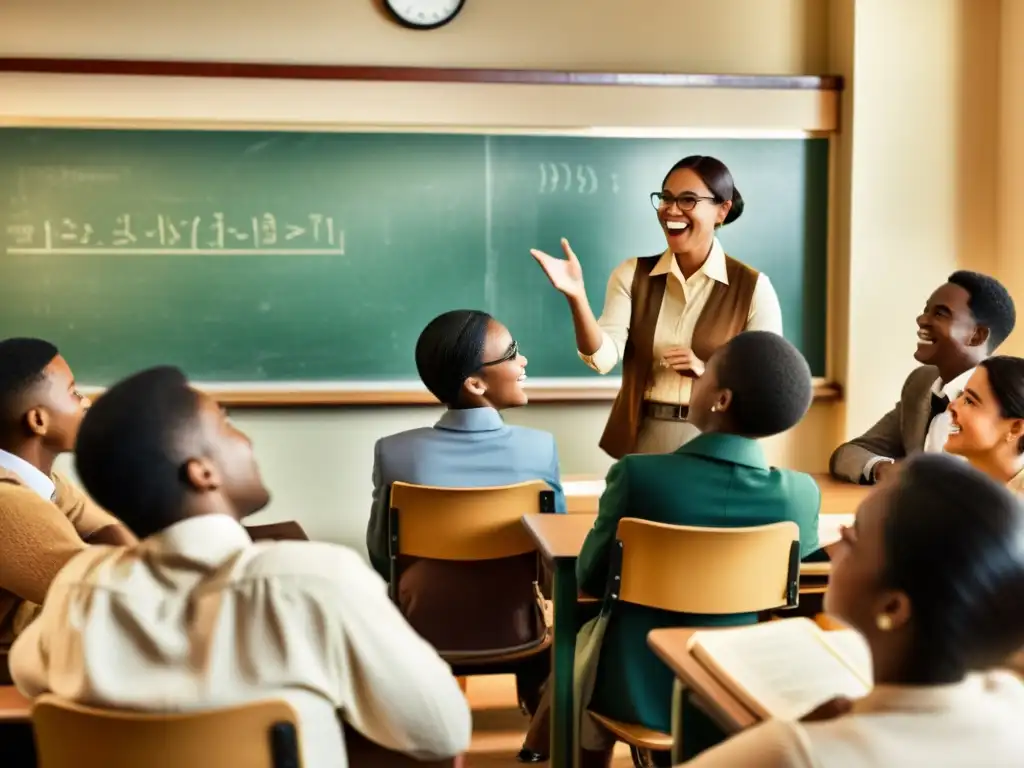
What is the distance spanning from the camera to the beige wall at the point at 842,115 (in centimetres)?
400

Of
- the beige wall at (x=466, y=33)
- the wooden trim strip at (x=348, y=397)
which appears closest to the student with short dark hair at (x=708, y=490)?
the wooden trim strip at (x=348, y=397)

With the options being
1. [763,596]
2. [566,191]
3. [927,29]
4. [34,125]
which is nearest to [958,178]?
[927,29]

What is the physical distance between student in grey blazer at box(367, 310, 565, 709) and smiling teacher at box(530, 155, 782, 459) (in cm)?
44

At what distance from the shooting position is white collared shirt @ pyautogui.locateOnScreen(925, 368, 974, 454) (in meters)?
2.74

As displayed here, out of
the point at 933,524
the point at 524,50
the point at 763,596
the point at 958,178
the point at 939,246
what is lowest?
the point at 763,596

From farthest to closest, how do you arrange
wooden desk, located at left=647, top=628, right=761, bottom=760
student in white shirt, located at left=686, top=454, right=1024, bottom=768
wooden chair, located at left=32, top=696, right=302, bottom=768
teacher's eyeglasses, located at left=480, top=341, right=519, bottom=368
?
teacher's eyeglasses, located at left=480, top=341, right=519, bottom=368 → wooden desk, located at left=647, top=628, right=761, bottom=760 → wooden chair, located at left=32, top=696, right=302, bottom=768 → student in white shirt, located at left=686, top=454, right=1024, bottom=768

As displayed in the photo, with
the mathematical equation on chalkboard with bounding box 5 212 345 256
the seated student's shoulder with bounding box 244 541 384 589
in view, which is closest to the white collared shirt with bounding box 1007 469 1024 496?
the seated student's shoulder with bounding box 244 541 384 589

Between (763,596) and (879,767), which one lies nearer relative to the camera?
(879,767)

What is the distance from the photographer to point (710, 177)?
3043 mm

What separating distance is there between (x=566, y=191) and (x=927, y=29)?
1.48 meters

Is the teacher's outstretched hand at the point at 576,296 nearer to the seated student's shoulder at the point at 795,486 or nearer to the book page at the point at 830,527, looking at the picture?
the book page at the point at 830,527

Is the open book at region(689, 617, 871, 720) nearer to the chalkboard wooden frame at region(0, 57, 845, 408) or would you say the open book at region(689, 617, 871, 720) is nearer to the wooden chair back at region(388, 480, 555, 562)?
the wooden chair back at region(388, 480, 555, 562)

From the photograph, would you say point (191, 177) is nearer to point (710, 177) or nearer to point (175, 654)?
point (710, 177)

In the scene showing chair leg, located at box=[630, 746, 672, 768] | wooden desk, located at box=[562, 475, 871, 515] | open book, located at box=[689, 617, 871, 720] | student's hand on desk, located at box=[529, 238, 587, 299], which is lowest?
chair leg, located at box=[630, 746, 672, 768]
